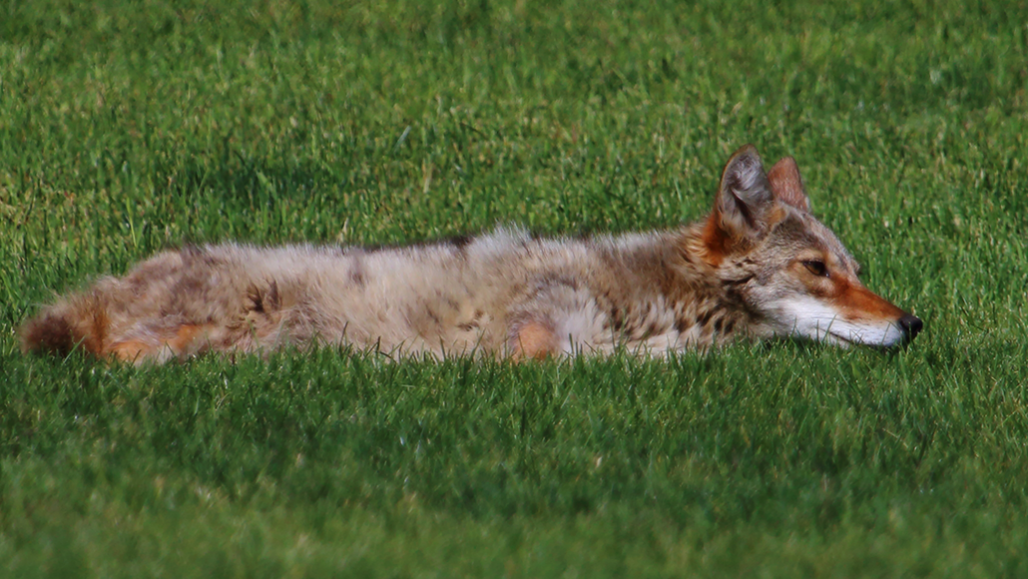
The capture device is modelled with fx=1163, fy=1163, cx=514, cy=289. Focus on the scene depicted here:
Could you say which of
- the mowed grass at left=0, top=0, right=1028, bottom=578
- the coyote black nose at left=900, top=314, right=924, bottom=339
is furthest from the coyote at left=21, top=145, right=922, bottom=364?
the mowed grass at left=0, top=0, right=1028, bottom=578

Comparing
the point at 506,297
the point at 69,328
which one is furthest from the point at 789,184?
the point at 69,328

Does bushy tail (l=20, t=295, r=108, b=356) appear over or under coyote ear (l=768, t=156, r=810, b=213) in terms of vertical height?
under

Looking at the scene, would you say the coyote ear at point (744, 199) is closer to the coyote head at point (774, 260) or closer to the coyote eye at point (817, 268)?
the coyote head at point (774, 260)

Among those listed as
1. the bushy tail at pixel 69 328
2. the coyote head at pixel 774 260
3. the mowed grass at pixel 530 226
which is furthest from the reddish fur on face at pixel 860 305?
the bushy tail at pixel 69 328

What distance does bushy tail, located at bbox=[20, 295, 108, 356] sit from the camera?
5480 mm

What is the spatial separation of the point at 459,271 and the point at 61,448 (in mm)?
2330

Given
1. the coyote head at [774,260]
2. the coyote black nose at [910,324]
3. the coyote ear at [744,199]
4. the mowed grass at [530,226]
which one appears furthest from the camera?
the coyote ear at [744,199]

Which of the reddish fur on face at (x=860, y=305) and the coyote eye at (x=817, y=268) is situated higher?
the coyote eye at (x=817, y=268)

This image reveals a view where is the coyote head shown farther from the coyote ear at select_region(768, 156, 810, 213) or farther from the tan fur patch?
the tan fur patch

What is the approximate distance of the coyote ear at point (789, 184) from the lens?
22.4 feet

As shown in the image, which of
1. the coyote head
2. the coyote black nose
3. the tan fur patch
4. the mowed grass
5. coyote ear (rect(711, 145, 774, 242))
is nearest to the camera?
the mowed grass

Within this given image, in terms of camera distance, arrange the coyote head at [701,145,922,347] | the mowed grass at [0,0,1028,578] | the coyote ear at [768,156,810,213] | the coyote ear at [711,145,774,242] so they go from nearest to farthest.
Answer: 1. the mowed grass at [0,0,1028,578]
2. the coyote head at [701,145,922,347]
3. the coyote ear at [711,145,774,242]
4. the coyote ear at [768,156,810,213]

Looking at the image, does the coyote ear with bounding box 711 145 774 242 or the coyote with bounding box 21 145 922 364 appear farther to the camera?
the coyote ear with bounding box 711 145 774 242

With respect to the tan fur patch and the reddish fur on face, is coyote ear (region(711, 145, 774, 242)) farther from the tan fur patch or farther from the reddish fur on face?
the tan fur patch
